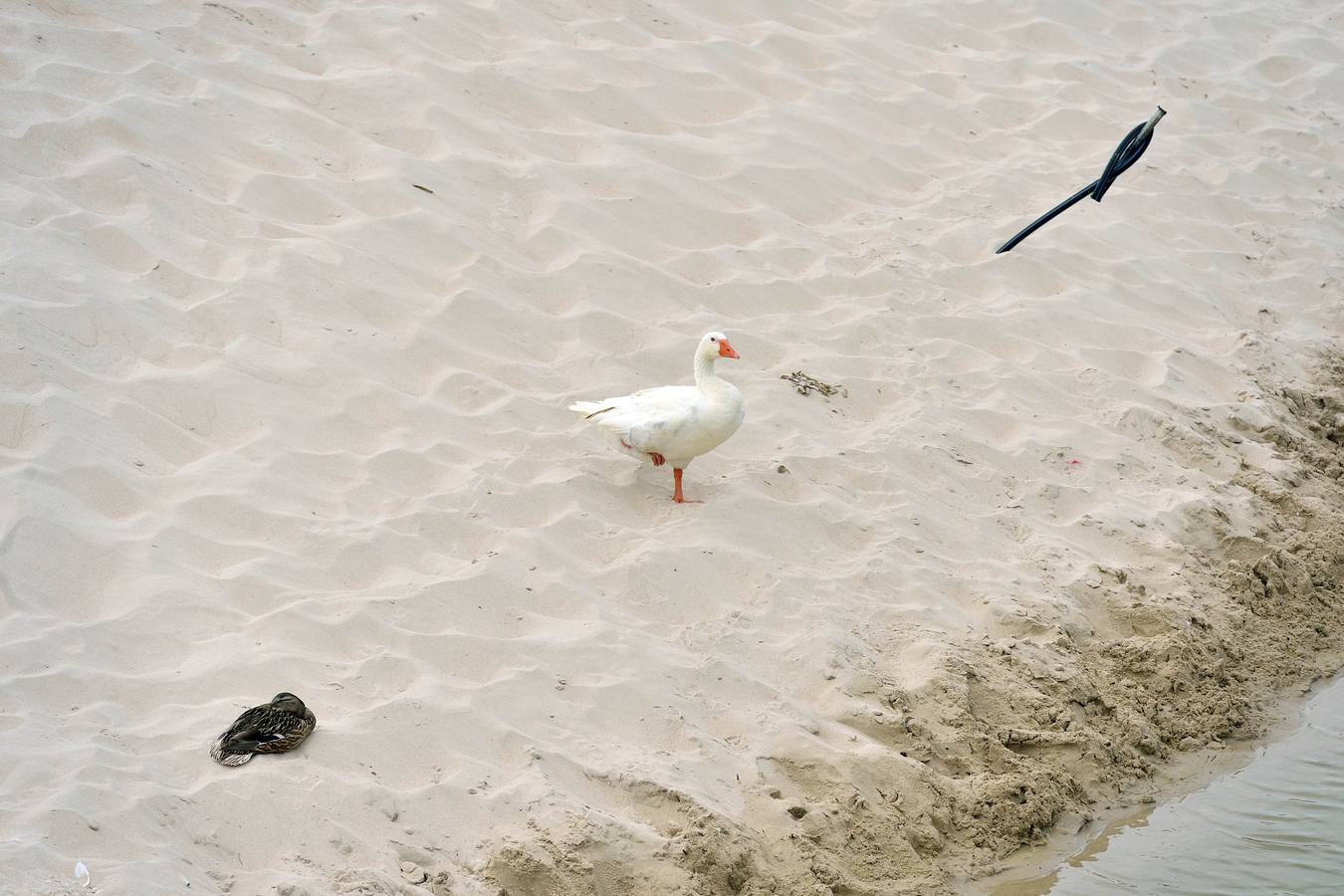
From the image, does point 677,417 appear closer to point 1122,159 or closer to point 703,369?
point 703,369

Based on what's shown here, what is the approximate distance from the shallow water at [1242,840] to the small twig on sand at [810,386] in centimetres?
208

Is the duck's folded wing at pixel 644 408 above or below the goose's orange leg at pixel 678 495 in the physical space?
above

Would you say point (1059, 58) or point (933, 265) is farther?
point (1059, 58)

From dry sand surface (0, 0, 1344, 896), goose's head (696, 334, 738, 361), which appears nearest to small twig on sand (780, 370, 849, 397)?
dry sand surface (0, 0, 1344, 896)

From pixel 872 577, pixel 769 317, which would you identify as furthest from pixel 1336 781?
pixel 769 317

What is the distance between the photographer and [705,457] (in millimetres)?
5379

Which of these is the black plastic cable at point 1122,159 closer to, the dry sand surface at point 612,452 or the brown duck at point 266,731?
the dry sand surface at point 612,452

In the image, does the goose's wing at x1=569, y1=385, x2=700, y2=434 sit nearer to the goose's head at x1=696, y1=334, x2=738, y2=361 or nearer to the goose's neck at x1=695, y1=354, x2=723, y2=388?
the goose's neck at x1=695, y1=354, x2=723, y2=388

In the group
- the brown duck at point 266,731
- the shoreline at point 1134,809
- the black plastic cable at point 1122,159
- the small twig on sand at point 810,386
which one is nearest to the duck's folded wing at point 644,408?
the small twig on sand at point 810,386

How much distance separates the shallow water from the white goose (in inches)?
71.2

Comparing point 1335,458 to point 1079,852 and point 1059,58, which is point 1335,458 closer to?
point 1079,852

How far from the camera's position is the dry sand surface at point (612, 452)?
146 inches

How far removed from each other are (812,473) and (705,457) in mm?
431

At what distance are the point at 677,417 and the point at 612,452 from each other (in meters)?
0.51
